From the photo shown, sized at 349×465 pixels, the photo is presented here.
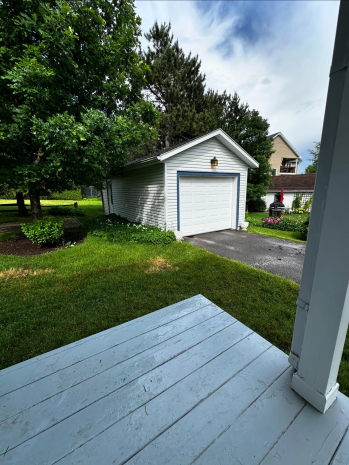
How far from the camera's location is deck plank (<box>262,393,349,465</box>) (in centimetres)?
91

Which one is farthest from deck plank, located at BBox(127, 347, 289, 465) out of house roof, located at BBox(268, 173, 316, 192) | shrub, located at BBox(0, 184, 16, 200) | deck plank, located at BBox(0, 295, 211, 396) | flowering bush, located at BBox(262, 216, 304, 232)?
house roof, located at BBox(268, 173, 316, 192)

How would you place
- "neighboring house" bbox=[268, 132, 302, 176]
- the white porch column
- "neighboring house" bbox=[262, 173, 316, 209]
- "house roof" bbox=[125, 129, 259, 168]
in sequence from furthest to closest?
1. "neighboring house" bbox=[268, 132, 302, 176]
2. "neighboring house" bbox=[262, 173, 316, 209]
3. "house roof" bbox=[125, 129, 259, 168]
4. the white porch column

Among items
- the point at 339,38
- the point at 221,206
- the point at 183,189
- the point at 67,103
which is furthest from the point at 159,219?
the point at 339,38

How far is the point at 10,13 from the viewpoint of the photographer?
195 inches

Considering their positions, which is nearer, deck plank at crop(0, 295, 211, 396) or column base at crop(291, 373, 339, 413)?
column base at crop(291, 373, 339, 413)

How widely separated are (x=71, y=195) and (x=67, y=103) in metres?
21.6

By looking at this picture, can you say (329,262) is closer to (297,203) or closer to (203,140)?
(203,140)

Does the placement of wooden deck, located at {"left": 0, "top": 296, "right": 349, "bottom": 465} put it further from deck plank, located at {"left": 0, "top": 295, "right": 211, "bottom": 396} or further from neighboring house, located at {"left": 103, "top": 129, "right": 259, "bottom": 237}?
neighboring house, located at {"left": 103, "top": 129, "right": 259, "bottom": 237}

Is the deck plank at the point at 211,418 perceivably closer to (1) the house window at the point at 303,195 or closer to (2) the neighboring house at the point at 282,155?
(1) the house window at the point at 303,195

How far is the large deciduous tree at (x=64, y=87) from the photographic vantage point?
465 cm

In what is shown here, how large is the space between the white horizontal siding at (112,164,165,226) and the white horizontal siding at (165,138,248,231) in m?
0.27

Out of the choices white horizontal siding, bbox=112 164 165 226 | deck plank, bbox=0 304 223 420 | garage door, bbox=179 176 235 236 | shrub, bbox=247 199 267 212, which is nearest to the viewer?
deck plank, bbox=0 304 223 420

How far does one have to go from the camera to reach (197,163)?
22.5 feet

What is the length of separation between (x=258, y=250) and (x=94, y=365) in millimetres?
5193
